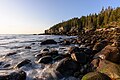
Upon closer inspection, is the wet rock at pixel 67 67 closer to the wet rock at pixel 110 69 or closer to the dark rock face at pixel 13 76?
the wet rock at pixel 110 69

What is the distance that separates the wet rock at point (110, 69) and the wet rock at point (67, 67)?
5.96ft

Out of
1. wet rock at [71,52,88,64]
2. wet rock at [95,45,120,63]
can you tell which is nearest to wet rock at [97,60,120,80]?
wet rock at [95,45,120,63]

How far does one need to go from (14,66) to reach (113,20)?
292ft

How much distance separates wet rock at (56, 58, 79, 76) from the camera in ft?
45.3

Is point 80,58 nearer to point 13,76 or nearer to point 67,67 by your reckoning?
Result: point 67,67

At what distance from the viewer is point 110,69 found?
12.4m

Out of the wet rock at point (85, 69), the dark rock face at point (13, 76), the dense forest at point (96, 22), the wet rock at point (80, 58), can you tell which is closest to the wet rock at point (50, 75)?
the dark rock face at point (13, 76)

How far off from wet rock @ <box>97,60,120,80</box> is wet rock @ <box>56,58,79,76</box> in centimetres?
182

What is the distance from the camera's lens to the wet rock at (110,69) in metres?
11.6

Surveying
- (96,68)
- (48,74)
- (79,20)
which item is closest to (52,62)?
(48,74)

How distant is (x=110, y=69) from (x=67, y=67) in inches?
127

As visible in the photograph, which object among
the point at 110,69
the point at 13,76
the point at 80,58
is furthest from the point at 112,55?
the point at 13,76

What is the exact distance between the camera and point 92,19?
11825 cm

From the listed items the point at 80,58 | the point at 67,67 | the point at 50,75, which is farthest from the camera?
the point at 80,58
